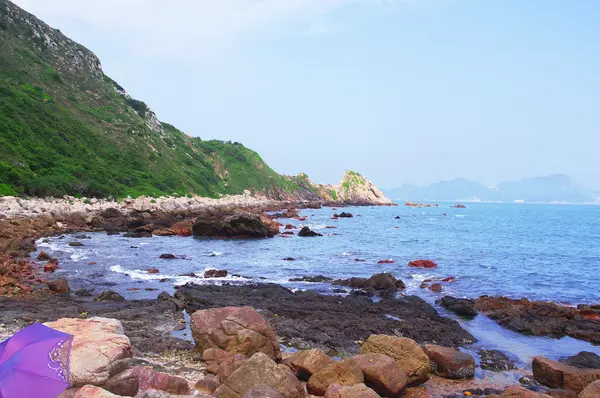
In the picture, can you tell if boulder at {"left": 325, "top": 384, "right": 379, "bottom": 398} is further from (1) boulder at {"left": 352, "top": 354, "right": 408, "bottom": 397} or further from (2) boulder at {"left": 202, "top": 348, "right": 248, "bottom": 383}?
(2) boulder at {"left": 202, "top": 348, "right": 248, "bottom": 383}

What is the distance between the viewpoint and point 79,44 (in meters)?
97.6

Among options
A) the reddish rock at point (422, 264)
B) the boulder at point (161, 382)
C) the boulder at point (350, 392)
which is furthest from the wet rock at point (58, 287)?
the reddish rock at point (422, 264)

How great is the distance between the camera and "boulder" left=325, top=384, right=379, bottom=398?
26.3 feet

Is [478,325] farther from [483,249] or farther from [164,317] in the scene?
[483,249]

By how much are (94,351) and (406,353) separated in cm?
718

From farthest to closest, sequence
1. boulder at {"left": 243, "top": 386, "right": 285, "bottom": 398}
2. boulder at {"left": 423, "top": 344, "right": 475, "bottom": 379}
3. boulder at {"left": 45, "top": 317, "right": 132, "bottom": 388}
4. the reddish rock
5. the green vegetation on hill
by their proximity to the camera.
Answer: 1. the green vegetation on hill
2. the reddish rock
3. boulder at {"left": 423, "top": 344, "right": 475, "bottom": 379}
4. boulder at {"left": 243, "top": 386, "right": 285, "bottom": 398}
5. boulder at {"left": 45, "top": 317, "right": 132, "bottom": 388}

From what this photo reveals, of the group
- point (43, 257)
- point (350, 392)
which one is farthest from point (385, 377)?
point (43, 257)

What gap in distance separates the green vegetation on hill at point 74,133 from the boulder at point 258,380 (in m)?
41.1

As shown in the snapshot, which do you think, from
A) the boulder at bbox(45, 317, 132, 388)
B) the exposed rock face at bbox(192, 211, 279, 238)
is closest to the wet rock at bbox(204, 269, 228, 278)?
the boulder at bbox(45, 317, 132, 388)

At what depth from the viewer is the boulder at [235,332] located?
10.9m

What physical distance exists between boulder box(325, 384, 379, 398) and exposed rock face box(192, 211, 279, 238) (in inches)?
1479

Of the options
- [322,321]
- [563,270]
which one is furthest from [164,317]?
[563,270]

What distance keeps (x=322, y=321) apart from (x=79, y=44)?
105 metres

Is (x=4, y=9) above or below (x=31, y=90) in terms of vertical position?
above
